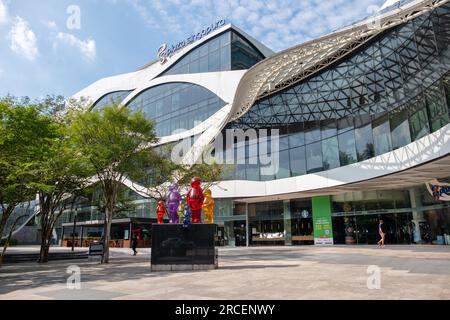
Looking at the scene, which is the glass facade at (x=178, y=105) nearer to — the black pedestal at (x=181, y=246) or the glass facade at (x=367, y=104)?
the glass facade at (x=367, y=104)

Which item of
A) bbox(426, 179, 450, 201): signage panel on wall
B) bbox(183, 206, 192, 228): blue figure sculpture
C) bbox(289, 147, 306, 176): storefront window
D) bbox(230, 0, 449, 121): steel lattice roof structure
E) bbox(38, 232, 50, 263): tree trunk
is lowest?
bbox(38, 232, 50, 263): tree trunk

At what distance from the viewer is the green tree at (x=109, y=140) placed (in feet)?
59.7

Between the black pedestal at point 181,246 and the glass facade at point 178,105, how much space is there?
2771 centimetres

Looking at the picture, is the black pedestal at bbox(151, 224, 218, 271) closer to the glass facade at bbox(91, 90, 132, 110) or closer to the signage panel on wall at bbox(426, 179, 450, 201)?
the signage panel on wall at bbox(426, 179, 450, 201)

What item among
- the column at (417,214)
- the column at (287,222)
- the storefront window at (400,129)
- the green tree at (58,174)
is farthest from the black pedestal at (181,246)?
the column at (287,222)

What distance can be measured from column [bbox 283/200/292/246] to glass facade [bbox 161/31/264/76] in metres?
17.5

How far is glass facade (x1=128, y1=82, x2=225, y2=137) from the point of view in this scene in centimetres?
4081

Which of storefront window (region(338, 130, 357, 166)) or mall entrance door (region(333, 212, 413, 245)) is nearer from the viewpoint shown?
mall entrance door (region(333, 212, 413, 245))

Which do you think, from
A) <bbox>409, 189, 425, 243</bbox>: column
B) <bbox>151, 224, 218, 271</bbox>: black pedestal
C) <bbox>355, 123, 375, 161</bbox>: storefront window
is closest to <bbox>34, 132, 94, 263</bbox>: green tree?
<bbox>151, 224, 218, 271</bbox>: black pedestal

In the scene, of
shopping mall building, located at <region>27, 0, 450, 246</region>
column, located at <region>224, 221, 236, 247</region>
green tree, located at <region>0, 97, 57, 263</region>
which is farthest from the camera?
column, located at <region>224, 221, 236, 247</region>

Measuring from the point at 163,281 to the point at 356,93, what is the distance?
28.8 m

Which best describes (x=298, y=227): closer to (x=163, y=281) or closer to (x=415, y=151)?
(x=415, y=151)

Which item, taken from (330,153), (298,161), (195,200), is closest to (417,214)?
(330,153)
